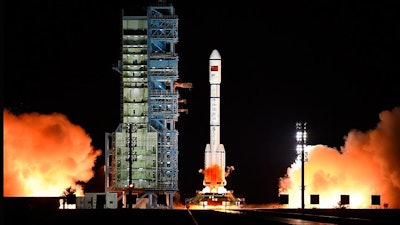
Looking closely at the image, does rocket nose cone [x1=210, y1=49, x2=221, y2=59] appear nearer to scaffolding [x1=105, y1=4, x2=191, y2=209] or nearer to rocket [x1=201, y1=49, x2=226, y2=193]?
rocket [x1=201, y1=49, x2=226, y2=193]

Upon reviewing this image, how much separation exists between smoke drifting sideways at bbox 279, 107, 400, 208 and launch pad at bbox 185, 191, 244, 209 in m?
5.15

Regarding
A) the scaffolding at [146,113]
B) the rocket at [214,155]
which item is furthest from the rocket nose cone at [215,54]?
the scaffolding at [146,113]

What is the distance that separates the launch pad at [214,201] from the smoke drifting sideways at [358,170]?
5.15 m

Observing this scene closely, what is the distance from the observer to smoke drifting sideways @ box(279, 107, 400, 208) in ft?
316

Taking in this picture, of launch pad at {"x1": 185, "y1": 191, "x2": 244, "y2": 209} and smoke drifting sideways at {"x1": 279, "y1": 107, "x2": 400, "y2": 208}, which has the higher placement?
smoke drifting sideways at {"x1": 279, "y1": 107, "x2": 400, "y2": 208}

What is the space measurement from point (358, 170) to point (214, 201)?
1322 centimetres

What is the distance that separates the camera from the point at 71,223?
42844mm

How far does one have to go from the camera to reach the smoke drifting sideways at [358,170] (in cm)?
9619

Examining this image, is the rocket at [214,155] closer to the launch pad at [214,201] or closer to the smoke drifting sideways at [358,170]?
the launch pad at [214,201]

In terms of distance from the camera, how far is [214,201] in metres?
98.0

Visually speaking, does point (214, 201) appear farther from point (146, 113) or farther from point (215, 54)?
point (215, 54)

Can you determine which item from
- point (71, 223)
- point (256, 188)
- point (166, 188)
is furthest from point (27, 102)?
point (71, 223)

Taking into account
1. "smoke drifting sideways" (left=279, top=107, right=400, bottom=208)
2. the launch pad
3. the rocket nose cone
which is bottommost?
the launch pad

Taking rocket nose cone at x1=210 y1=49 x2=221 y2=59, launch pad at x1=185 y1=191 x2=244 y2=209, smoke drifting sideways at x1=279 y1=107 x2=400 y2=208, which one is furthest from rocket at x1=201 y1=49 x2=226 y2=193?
smoke drifting sideways at x1=279 y1=107 x2=400 y2=208
